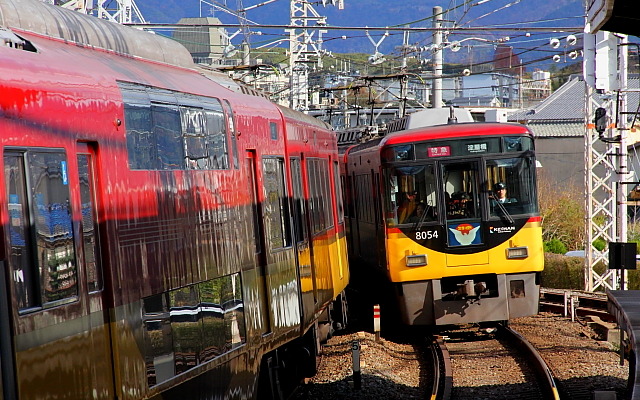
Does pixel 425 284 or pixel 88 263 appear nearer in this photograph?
pixel 88 263

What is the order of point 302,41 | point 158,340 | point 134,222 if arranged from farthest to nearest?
1. point 302,41
2. point 158,340
3. point 134,222

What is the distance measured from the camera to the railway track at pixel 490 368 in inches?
423

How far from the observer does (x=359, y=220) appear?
57.2ft

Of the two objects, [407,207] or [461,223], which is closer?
[461,223]

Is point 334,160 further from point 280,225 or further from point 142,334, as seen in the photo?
point 142,334

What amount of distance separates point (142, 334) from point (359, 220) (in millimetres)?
11736

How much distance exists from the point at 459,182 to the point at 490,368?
2.98 meters

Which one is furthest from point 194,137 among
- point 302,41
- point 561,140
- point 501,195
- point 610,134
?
point 561,140

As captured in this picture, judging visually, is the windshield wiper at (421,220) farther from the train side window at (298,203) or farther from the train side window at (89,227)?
the train side window at (89,227)

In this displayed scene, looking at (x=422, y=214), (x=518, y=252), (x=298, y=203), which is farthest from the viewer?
(x=422, y=214)

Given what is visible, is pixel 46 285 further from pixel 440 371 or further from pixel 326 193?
pixel 326 193

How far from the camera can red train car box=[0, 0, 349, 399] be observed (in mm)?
4762

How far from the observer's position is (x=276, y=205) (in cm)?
916

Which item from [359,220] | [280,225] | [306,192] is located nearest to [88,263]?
[280,225]
